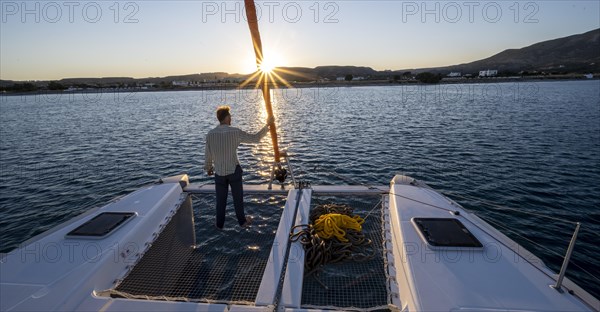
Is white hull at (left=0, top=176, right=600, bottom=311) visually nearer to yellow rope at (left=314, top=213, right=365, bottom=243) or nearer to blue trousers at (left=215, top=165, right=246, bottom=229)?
yellow rope at (left=314, top=213, right=365, bottom=243)

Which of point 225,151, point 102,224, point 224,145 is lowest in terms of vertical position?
point 102,224

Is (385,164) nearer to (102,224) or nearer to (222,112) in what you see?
(222,112)

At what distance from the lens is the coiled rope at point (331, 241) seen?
17.1 ft

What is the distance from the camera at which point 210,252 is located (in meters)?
6.50

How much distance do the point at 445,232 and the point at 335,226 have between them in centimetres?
203

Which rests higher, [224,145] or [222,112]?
[222,112]

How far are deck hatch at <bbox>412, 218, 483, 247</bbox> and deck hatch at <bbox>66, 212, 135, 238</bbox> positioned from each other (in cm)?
522

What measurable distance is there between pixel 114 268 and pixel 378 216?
217 inches

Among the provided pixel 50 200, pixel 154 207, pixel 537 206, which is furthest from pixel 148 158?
pixel 537 206

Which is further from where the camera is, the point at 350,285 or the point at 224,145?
the point at 224,145

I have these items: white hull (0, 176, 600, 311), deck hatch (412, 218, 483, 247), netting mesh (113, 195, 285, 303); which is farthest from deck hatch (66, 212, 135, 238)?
deck hatch (412, 218, 483, 247)

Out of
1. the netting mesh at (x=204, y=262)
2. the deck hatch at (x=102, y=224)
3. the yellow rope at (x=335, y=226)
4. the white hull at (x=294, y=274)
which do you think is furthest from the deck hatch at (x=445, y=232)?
the deck hatch at (x=102, y=224)

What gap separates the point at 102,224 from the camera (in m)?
5.07

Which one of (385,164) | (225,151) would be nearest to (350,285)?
(225,151)
